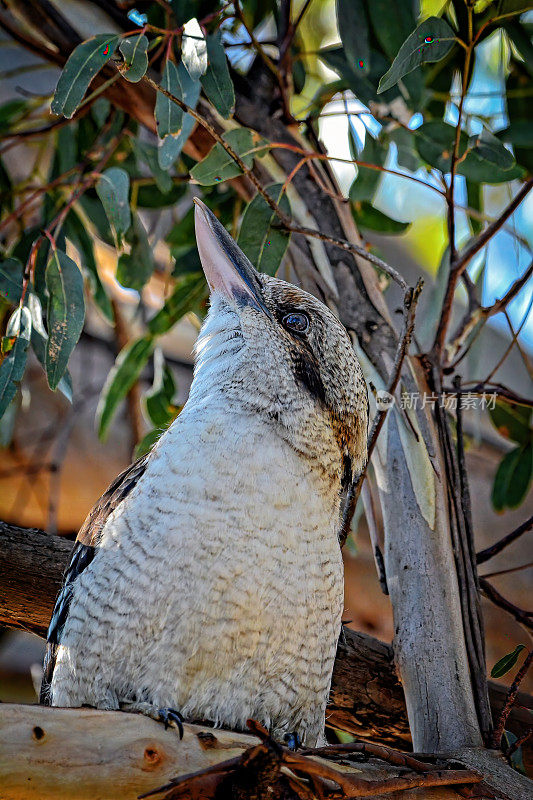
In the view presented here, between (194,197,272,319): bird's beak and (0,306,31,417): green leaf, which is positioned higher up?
(194,197,272,319): bird's beak

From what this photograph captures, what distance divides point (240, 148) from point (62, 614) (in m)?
0.98

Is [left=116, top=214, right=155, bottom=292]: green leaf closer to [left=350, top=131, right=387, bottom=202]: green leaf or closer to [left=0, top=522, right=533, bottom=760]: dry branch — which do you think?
[left=350, top=131, right=387, bottom=202]: green leaf

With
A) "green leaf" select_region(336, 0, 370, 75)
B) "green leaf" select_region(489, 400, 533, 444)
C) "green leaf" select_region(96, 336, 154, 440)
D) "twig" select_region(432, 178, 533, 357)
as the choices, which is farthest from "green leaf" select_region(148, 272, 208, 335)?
"green leaf" select_region(489, 400, 533, 444)

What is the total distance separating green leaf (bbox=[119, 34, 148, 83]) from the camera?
1346 millimetres

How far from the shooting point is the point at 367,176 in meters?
1.95

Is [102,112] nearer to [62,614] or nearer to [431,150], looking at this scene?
[431,150]

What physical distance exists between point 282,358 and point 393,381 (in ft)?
0.65

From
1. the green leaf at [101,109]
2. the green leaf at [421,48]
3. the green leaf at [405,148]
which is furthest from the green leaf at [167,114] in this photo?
the green leaf at [101,109]

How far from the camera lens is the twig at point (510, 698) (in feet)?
3.81

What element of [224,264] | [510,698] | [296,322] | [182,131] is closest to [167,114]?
[182,131]

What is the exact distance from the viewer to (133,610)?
44.8 inches

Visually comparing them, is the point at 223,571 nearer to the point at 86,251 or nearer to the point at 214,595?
the point at 214,595

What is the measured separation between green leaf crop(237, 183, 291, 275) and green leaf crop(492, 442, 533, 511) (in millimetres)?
1063

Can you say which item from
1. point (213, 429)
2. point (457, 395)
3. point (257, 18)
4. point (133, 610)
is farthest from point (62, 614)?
point (257, 18)
